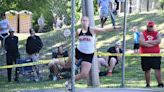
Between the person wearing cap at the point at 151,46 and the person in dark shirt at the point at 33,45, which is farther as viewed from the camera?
the person in dark shirt at the point at 33,45

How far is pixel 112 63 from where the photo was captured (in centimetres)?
1586

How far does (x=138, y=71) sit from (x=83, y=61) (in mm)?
6297

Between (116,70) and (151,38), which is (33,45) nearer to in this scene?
(116,70)

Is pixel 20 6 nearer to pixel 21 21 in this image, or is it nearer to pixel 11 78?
pixel 11 78

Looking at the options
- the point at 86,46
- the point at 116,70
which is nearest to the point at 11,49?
the point at 116,70

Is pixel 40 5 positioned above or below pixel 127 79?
above

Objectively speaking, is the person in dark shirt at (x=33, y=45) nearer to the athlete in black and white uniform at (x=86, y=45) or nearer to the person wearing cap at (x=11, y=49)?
the person wearing cap at (x=11, y=49)

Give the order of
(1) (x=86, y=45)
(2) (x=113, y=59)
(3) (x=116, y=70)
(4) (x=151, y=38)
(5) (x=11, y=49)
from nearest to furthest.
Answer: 1. (1) (x=86, y=45)
2. (4) (x=151, y=38)
3. (2) (x=113, y=59)
4. (5) (x=11, y=49)
5. (3) (x=116, y=70)

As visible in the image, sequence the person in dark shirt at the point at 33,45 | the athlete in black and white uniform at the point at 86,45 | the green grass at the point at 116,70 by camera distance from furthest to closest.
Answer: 1. the person in dark shirt at the point at 33,45
2. the green grass at the point at 116,70
3. the athlete in black and white uniform at the point at 86,45

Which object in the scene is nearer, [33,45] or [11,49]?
[11,49]

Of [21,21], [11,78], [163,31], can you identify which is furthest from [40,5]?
[21,21]

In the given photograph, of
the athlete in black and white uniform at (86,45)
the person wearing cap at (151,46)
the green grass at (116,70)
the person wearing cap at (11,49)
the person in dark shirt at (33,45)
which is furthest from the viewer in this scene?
the person in dark shirt at (33,45)

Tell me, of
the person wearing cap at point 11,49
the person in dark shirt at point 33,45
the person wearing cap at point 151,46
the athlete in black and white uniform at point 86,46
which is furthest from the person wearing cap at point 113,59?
the athlete in black and white uniform at point 86,46

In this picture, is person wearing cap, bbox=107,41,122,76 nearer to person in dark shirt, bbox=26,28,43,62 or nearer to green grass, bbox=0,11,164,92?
green grass, bbox=0,11,164,92
